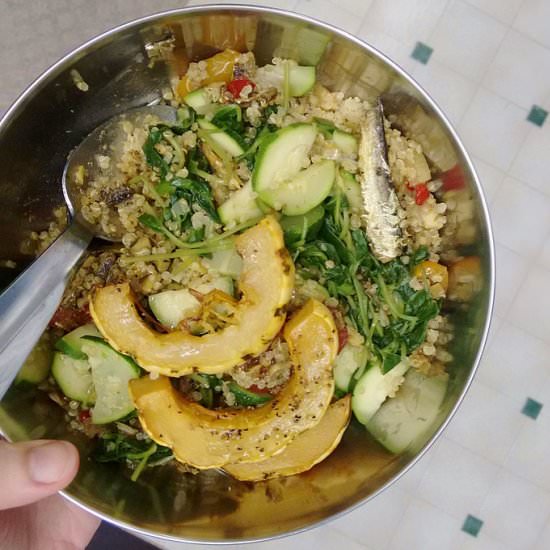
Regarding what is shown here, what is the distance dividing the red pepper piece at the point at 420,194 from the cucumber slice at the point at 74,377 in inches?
26.0

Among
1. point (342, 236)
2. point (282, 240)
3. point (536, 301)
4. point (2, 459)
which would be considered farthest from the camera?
point (536, 301)

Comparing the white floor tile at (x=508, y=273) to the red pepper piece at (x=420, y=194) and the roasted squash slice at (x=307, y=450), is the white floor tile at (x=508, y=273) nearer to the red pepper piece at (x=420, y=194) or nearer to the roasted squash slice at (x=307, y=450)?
the red pepper piece at (x=420, y=194)

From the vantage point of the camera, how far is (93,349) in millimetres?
1168

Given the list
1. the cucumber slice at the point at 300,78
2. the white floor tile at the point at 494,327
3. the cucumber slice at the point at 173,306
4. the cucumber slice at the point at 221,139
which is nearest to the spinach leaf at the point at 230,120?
the cucumber slice at the point at 221,139

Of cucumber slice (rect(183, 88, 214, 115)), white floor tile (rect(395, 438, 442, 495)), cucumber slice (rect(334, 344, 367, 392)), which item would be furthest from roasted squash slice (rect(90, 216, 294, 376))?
white floor tile (rect(395, 438, 442, 495))

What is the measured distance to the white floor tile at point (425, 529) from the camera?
1438mm

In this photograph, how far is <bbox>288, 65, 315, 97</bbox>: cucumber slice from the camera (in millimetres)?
1231

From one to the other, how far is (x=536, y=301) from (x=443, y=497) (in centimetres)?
46

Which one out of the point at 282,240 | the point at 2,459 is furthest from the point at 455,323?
the point at 2,459

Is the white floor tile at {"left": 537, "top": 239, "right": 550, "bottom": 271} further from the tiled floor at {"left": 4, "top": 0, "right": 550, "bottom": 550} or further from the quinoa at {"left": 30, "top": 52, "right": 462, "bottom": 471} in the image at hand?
the quinoa at {"left": 30, "top": 52, "right": 462, "bottom": 471}

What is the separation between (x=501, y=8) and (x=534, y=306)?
0.64m

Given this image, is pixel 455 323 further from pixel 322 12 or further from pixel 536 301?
pixel 322 12

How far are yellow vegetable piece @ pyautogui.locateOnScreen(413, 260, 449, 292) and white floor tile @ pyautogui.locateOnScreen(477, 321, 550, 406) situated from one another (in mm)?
289

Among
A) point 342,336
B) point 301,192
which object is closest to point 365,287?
point 342,336
